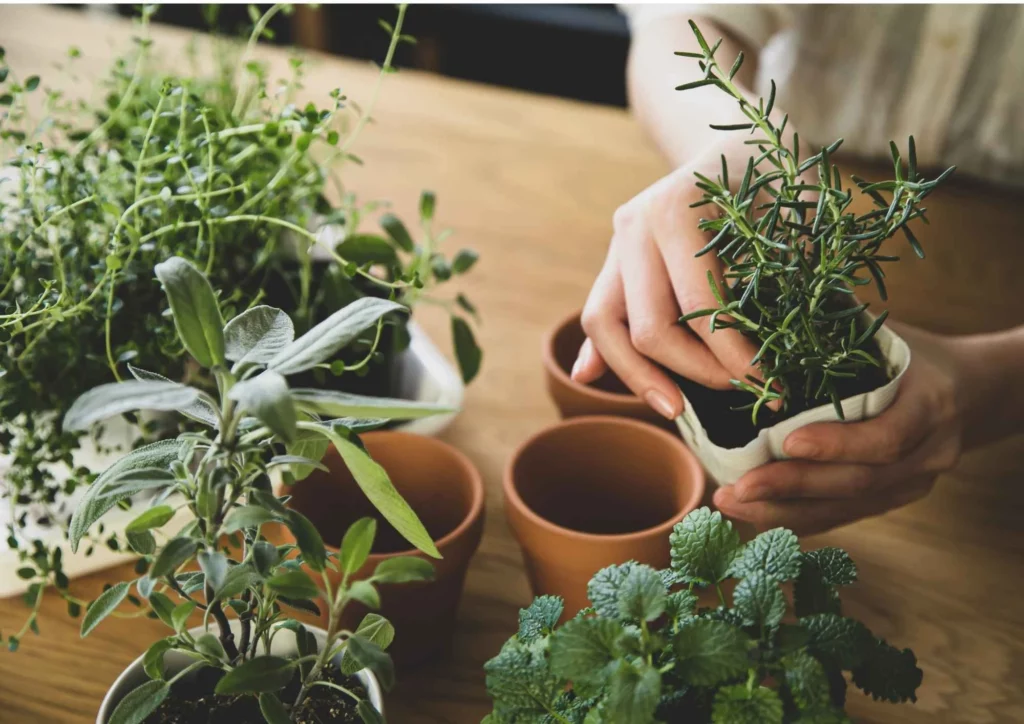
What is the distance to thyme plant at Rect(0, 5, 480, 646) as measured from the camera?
65cm

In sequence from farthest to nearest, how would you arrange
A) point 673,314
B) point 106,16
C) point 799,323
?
point 106,16, point 673,314, point 799,323

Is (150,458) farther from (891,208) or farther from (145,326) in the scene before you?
(891,208)

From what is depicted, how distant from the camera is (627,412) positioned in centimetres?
82

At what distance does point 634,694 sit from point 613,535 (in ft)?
0.89

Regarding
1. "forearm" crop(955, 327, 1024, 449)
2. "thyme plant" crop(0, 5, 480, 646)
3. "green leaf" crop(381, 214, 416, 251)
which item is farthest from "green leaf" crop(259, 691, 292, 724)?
"forearm" crop(955, 327, 1024, 449)

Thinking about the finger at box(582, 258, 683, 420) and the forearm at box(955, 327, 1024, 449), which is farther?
the forearm at box(955, 327, 1024, 449)

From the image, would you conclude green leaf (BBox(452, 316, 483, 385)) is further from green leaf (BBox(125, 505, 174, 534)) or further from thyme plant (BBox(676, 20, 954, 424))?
green leaf (BBox(125, 505, 174, 534))

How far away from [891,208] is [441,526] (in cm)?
41

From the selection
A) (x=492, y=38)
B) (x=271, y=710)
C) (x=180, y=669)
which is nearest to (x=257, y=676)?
(x=271, y=710)

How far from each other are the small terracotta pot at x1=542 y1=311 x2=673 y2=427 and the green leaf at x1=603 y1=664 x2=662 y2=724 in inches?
15.8

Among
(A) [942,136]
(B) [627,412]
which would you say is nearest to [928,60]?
(A) [942,136]

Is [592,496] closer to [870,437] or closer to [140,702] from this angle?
[870,437]

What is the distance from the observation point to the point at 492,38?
7.84ft

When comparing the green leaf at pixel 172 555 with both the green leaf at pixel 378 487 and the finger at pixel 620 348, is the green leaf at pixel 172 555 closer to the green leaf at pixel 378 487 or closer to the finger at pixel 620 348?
the green leaf at pixel 378 487
